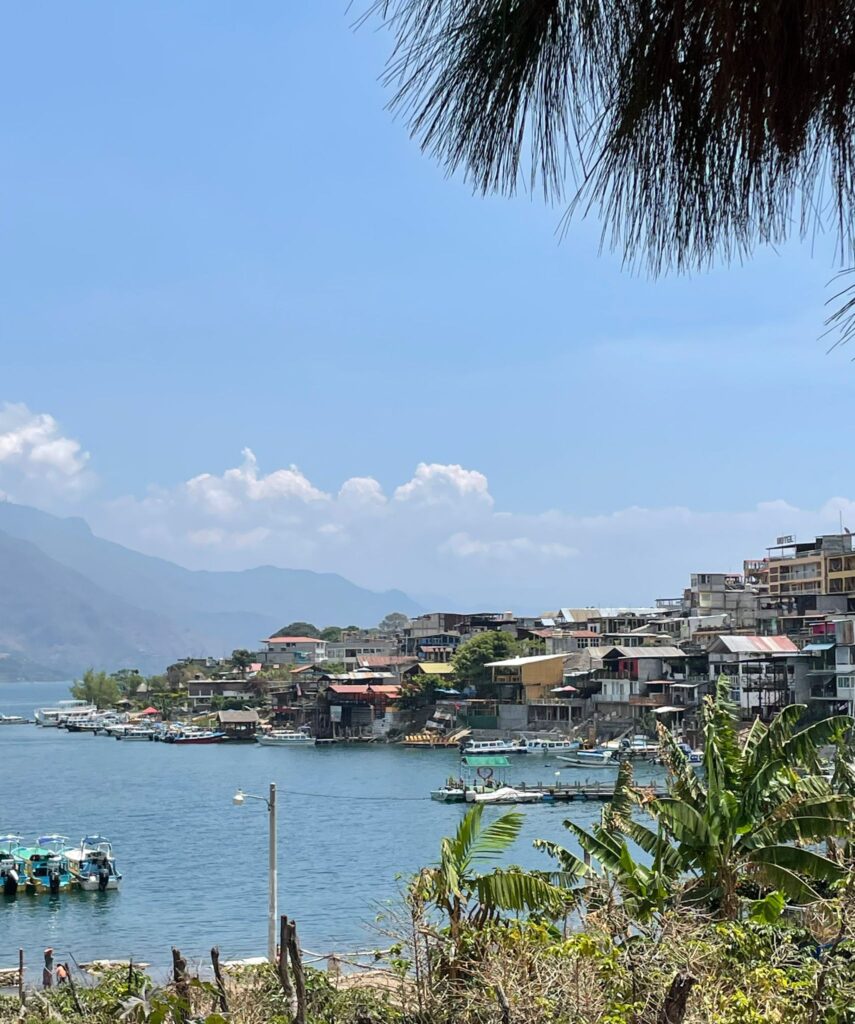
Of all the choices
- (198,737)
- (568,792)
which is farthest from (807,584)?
(198,737)

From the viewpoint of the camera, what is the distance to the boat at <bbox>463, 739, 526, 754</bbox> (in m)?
55.6

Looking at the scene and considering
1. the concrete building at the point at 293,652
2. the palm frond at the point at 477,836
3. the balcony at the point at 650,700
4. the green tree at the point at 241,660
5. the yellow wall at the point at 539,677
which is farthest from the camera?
the concrete building at the point at 293,652

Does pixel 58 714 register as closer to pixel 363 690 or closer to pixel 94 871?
pixel 363 690

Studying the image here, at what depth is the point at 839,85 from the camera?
2.09 meters

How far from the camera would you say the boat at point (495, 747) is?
5562cm

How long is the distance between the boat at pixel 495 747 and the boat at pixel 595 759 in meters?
4.08

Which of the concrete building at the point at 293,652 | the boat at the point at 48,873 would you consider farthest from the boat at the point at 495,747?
the concrete building at the point at 293,652

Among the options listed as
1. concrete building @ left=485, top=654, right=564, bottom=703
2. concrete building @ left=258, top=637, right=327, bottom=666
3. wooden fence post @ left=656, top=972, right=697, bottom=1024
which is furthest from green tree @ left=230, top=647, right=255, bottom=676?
wooden fence post @ left=656, top=972, right=697, bottom=1024

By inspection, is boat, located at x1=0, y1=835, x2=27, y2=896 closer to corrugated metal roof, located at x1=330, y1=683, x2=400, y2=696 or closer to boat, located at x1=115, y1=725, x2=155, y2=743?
corrugated metal roof, located at x1=330, y1=683, x2=400, y2=696

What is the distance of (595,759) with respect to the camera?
2010 inches

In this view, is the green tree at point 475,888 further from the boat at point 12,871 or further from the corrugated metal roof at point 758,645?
the corrugated metal roof at point 758,645

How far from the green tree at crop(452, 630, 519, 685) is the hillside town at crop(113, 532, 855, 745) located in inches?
3.2

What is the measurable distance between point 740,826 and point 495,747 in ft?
156

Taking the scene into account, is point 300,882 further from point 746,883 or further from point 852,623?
point 852,623
